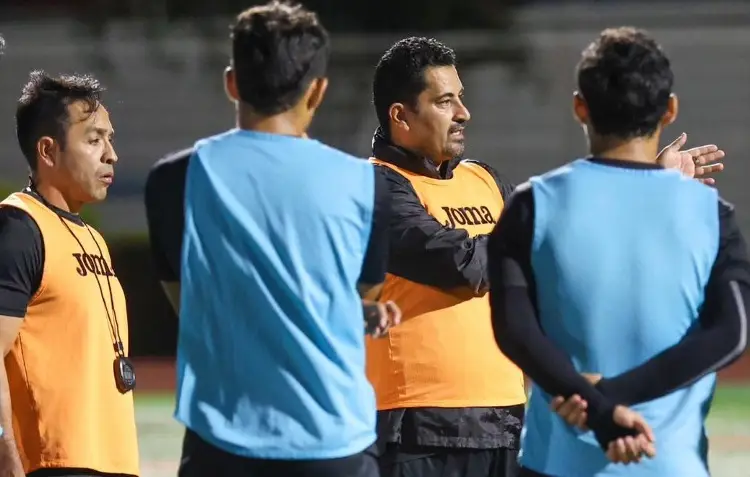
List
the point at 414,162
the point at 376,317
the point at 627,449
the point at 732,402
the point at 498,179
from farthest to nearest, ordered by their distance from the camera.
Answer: the point at 732,402 → the point at 498,179 → the point at 414,162 → the point at 376,317 → the point at 627,449

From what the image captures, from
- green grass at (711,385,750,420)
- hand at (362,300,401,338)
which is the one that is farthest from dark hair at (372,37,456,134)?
green grass at (711,385,750,420)

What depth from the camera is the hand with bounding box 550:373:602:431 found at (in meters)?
3.25

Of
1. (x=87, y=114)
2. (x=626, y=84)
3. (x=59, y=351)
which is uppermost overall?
(x=626, y=84)

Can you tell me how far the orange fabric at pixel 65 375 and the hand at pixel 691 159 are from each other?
69.3 inches

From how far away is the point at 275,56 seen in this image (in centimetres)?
333

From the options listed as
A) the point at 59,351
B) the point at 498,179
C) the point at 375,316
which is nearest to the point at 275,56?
the point at 375,316

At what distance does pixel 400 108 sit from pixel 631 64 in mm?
1860

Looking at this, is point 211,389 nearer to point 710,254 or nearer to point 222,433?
point 222,433

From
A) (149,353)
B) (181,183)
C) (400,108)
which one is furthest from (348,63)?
(181,183)

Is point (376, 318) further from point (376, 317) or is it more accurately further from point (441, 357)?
point (441, 357)

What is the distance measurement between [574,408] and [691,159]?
122 centimetres

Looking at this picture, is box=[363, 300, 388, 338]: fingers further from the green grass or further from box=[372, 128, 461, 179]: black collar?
the green grass

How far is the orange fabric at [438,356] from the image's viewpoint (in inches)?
185

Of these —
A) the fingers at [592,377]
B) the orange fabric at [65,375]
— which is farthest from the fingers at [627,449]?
the orange fabric at [65,375]
